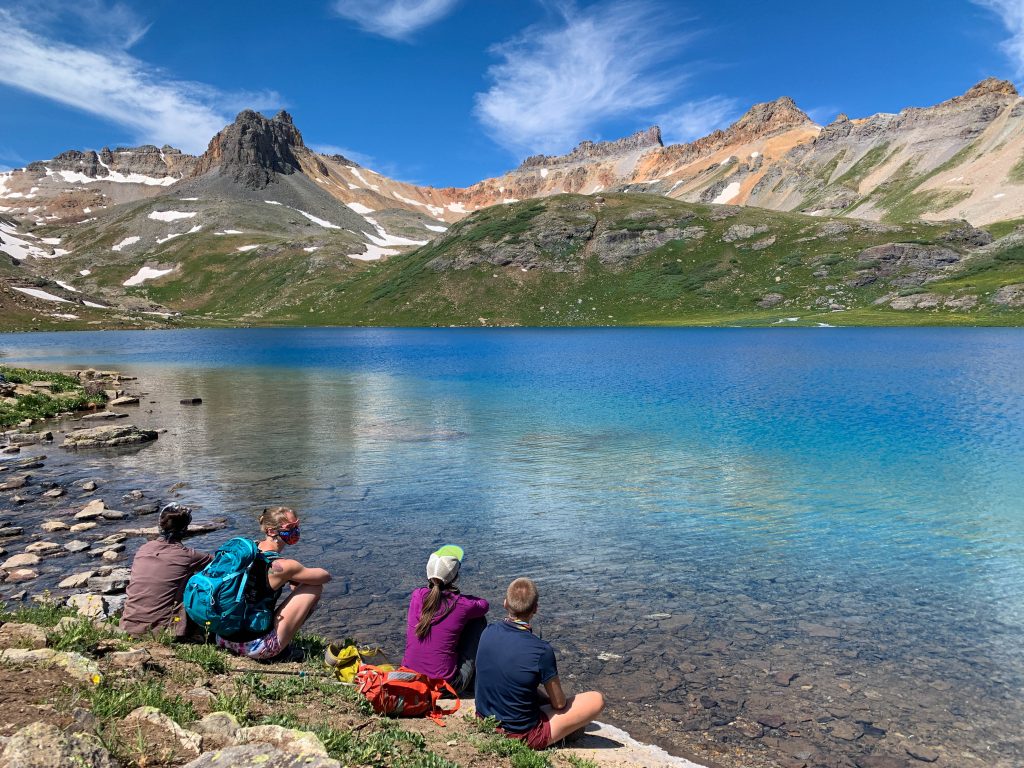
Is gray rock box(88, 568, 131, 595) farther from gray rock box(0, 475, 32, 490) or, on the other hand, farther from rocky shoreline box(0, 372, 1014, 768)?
gray rock box(0, 475, 32, 490)

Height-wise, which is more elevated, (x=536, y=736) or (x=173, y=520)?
(x=173, y=520)

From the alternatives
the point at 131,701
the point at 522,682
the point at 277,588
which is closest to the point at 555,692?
the point at 522,682

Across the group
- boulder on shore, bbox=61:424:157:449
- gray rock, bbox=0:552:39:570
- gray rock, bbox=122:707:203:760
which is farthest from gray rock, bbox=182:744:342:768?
boulder on shore, bbox=61:424:157:449

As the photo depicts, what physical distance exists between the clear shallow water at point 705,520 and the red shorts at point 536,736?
2872 millimetres

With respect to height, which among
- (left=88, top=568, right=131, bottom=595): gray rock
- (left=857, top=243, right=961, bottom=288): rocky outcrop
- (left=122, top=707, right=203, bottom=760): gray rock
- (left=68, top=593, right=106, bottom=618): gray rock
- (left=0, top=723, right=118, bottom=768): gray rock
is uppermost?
(left=857, top=243, right=961, bottom=288): rocky outcrop

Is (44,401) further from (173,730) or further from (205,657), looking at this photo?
(173,730)

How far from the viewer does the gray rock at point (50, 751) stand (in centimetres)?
561

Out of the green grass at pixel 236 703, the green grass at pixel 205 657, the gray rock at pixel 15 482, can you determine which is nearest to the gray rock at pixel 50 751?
the green grass at pixel 236 703

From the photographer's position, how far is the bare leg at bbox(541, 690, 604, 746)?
31.2 feet

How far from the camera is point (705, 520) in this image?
21656 millimetres

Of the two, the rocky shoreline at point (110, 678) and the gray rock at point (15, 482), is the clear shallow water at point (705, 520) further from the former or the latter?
the gray rock at point (15, 482)

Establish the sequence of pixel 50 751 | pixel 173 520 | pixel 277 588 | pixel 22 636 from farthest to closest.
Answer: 1. pixel 277 588
2. pixel 173 520
3. pixel 22 636
4. pixel 50 751

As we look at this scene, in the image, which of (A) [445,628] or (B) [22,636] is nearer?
(B) [22,636]

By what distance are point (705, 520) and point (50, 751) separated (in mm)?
19321
